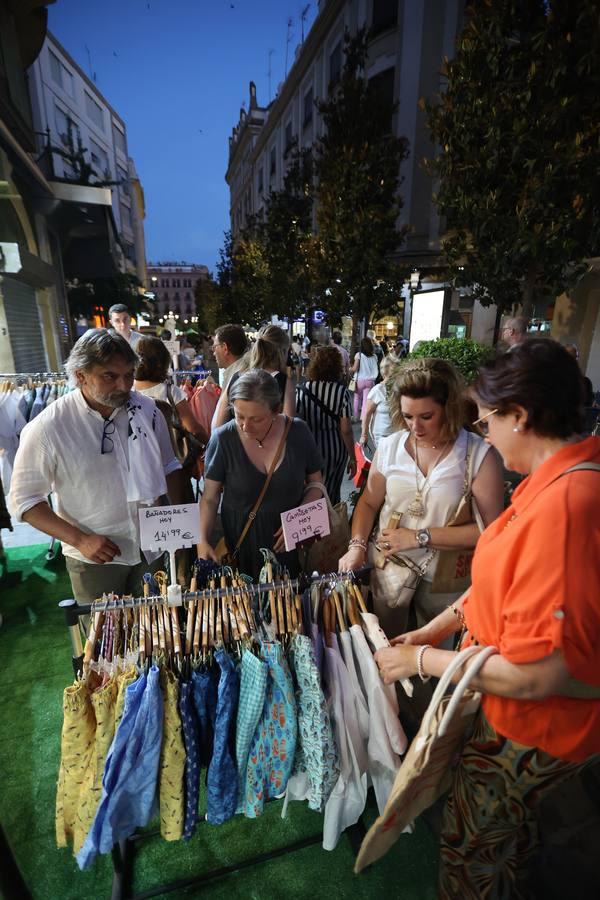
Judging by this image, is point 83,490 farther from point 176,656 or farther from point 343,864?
point 343,864

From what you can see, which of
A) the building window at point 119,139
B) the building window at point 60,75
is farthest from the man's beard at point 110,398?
the building window at point 119,139

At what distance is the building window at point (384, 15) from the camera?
14727 mm

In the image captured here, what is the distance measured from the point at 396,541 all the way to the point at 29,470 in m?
1.70

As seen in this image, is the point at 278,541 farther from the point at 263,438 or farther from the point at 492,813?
the point at 492,813

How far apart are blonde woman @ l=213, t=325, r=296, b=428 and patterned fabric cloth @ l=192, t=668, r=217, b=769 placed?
207cm

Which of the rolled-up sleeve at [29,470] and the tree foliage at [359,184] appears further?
the tree foliage at [359,184]

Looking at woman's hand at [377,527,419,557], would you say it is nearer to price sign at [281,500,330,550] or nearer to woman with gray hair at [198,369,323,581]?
price sign at [281,500,330,550]

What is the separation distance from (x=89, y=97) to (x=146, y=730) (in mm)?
35948

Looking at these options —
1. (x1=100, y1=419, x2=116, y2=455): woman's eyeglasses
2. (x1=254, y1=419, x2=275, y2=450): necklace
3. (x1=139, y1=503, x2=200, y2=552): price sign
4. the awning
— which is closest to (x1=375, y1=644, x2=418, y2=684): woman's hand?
(x1=139, y1=503, x2=200, y2=552): price sign

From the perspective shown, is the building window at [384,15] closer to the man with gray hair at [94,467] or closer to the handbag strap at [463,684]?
the man with gray hair at [94,467]

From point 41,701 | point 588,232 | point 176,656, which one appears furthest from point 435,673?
point 588,232

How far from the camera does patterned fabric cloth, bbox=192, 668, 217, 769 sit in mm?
1343

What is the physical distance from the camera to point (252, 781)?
4.66 feet

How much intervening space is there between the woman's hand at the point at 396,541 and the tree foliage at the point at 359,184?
9.94 meters
